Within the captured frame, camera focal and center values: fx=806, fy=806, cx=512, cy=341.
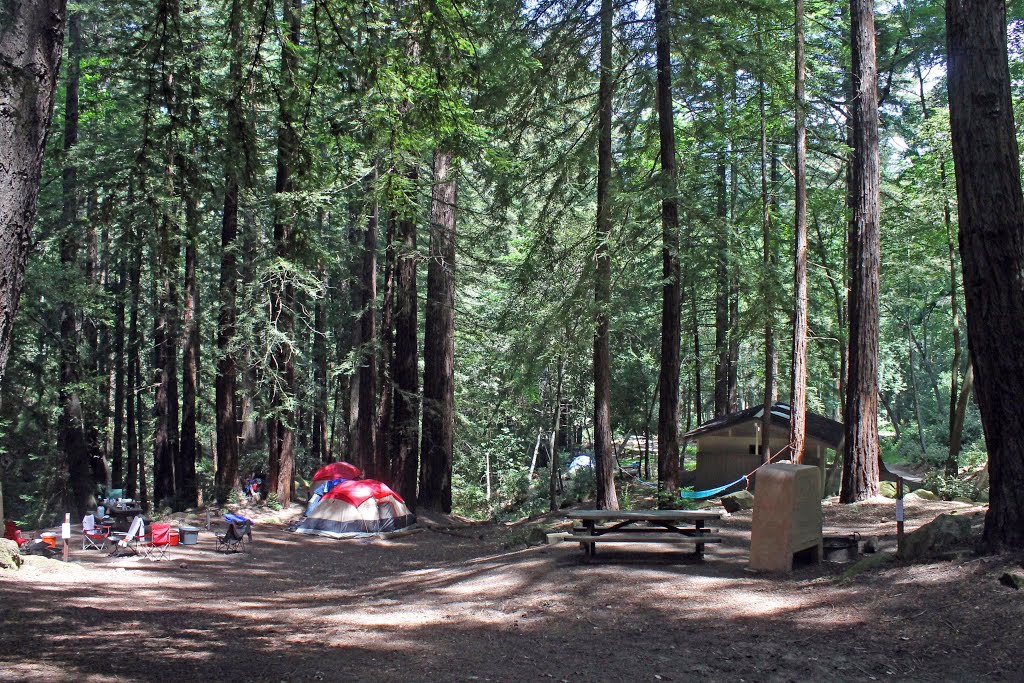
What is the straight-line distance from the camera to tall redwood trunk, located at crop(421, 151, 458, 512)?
17562 millimetres

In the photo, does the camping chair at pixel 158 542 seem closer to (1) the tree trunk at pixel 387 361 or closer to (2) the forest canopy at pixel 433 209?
(2) the forest canopy at pixel 433 209

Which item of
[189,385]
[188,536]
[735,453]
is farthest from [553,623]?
[735,453]

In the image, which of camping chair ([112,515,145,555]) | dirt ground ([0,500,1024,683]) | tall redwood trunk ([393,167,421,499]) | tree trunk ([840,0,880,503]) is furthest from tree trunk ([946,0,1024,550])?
tall redwood trunk ([393,167,421,499])

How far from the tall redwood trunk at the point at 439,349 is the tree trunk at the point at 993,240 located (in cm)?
Result: 1151

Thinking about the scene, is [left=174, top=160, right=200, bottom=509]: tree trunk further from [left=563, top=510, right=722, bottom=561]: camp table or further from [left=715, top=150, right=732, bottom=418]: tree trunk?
[left=563, top=510, right=722, bottom=561]: camp table

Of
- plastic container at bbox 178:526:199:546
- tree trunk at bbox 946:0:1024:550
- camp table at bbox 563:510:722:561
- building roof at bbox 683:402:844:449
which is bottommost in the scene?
plastic container at bbox 178:526:199:546

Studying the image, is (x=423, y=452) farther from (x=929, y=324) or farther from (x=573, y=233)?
(x=929, y=324)

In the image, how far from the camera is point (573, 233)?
15820mm

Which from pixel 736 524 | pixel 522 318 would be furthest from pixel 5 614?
pixel 522 318

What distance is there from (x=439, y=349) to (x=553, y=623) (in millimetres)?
11567

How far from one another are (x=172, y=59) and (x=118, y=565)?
8236 millimetres

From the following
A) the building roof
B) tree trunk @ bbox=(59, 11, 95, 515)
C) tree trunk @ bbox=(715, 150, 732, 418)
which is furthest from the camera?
the building roof

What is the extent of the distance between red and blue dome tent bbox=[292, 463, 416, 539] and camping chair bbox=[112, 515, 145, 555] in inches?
160

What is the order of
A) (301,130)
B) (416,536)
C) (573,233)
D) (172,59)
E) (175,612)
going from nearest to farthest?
(172,59) < (301,130) < (175,612) < (573,233) < (416,536)
